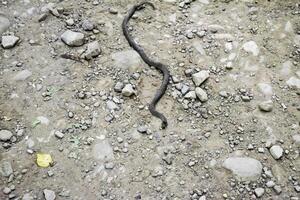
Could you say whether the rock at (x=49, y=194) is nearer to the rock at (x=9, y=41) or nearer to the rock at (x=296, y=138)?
the rock at (x=9, y=41)

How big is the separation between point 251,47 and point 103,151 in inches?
64.7

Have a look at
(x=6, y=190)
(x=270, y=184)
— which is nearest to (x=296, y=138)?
(x=270, y=184)

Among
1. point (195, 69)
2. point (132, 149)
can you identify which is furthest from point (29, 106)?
point (195, 69)

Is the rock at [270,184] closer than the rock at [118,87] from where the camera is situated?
Yes

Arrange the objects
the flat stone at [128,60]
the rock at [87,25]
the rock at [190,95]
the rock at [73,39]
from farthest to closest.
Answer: the rock at [87,25], the rock at [73,39], the flat stone at [128,60], the rock at [190,95]

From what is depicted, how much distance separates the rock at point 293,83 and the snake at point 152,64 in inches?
39.9

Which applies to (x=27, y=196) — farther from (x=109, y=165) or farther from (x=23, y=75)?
(x=23, y=75)

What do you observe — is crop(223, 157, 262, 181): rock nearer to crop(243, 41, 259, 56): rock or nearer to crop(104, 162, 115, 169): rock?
crop(104, 162, 115, 169): rock

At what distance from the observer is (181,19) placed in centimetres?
411

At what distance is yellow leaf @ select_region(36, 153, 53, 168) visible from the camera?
3.11 m

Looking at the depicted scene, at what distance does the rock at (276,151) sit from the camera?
3.15 meters

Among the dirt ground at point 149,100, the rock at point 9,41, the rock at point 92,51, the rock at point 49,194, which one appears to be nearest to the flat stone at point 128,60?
the dirt ground at point 149,100

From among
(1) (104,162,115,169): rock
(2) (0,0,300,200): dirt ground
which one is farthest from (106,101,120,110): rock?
(1) (104,162,115,169): rock

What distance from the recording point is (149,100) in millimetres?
3525
